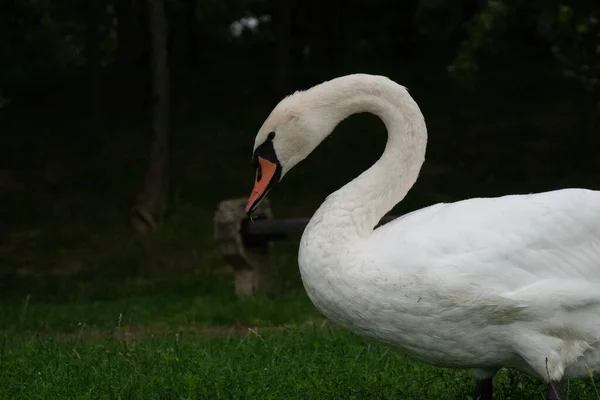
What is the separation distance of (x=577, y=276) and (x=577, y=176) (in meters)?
11.2

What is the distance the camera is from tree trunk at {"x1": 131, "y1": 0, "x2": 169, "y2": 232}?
14070mm

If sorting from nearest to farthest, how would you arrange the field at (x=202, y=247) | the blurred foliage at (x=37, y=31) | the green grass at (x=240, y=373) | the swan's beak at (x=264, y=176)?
the swan's beak at (x=264, y=176) → the green grass at (x=240, y=373) → the field at (x=202, y=247) → the blurred foliage at (x=37, y=31)

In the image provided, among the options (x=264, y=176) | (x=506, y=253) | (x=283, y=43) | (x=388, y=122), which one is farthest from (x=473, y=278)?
(x=283, y=43)

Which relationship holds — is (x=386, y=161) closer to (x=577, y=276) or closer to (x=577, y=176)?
(x=577, y=276)

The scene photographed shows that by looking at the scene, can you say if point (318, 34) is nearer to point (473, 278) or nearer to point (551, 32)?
point (551, 32)

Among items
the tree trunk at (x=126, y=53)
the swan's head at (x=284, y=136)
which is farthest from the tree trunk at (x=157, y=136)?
the swan's head at (x=284, y=136)

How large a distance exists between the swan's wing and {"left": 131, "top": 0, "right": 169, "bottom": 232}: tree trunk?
9.40 metres

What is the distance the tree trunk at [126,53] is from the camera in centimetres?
1794

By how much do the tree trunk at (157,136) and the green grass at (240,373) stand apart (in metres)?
7.11

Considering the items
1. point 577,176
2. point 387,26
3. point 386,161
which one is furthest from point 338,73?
point 386,161

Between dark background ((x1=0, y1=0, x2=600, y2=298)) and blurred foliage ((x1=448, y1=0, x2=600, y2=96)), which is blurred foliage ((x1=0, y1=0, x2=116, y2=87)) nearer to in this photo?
dark background ((x1=0, y1=0, x2=600, y2=298))

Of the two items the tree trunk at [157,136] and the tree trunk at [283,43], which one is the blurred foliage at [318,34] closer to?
the tree trunk at [283,43]

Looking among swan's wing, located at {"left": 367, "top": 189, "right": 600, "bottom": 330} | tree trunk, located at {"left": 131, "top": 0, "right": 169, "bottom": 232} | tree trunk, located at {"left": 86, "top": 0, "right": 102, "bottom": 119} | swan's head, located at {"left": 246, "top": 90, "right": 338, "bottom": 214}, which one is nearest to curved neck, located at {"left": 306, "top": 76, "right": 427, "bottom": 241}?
swan's head, located at {"left": 246, "top": 90, "right": 338, "bottom": 214}

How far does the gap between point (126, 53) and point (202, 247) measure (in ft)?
17.2
